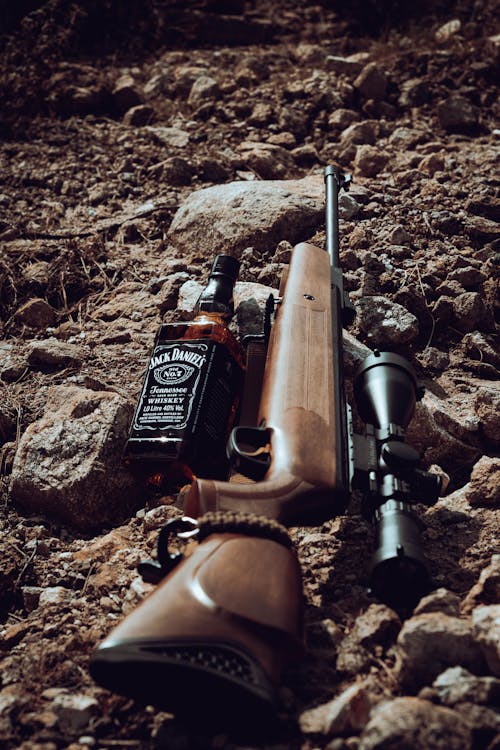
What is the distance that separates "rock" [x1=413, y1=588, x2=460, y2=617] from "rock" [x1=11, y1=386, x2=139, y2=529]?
1059mm

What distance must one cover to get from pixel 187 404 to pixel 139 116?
3.36 m

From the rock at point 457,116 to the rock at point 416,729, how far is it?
4028 mm

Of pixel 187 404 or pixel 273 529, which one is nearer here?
pixel 273 529

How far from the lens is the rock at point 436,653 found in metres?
1.50

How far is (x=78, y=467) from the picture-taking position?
2309mm

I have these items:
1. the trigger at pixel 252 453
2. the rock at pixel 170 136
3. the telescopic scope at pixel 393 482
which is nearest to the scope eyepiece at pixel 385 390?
the telescopic scope at pixel 393 482

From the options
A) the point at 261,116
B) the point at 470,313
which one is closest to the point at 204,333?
the point at 470,313

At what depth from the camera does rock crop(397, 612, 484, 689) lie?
1.50 meters

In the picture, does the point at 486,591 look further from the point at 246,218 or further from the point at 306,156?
the point at 306,156

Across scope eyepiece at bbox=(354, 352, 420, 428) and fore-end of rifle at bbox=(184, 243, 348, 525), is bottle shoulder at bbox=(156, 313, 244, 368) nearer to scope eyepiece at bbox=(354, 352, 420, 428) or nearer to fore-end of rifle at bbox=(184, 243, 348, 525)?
fore-end of rifle at bbox=(184, 243, 348, 525)

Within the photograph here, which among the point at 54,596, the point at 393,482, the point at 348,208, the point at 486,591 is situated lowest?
the point at 54,596

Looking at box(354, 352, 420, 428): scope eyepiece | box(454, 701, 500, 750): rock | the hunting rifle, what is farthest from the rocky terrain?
box(354, 352, 420, 428): scope eyepiece

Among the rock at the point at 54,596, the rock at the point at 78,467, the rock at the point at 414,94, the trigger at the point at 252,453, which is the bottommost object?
the rock at the point at 54,596

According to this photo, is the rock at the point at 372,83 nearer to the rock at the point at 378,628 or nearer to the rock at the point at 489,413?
the rock at the point at 489,413
